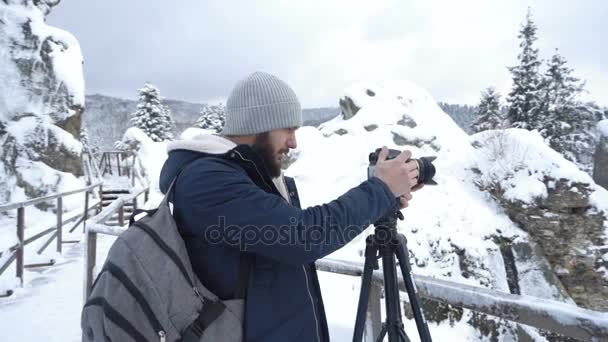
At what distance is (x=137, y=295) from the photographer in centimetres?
104

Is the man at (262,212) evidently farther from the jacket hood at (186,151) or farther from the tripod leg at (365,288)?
the tripod leg at (365,288)

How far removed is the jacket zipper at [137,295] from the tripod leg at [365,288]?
0.70m

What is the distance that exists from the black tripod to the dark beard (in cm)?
44

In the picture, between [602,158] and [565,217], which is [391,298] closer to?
[565,217]

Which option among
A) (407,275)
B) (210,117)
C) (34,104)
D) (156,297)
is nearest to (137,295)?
(156,297)

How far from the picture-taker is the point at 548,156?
9.95 m

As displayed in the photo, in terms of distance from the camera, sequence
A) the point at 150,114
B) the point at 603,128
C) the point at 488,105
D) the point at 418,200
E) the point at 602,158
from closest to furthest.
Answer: the point at 418,200 → the point at 602,158 → the point at 603,128 → the point at 488,105 → the point at 150,114

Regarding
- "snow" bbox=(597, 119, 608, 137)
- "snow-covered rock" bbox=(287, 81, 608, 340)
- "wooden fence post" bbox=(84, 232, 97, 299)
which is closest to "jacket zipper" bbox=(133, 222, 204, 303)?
"wooden fence post" bbox=(84, 232, 97, 299)

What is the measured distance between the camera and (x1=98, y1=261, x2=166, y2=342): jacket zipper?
3.42ft

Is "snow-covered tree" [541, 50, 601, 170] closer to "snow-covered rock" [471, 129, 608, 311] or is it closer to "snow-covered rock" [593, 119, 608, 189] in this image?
"snow-covered rock" [593, 119, 608, 189]

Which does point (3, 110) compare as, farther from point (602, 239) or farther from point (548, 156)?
point (602, 239)

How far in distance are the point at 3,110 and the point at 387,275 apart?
15.2 m

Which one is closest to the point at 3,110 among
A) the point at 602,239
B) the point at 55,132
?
the point at 55,132

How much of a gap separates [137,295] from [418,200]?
912 cm
